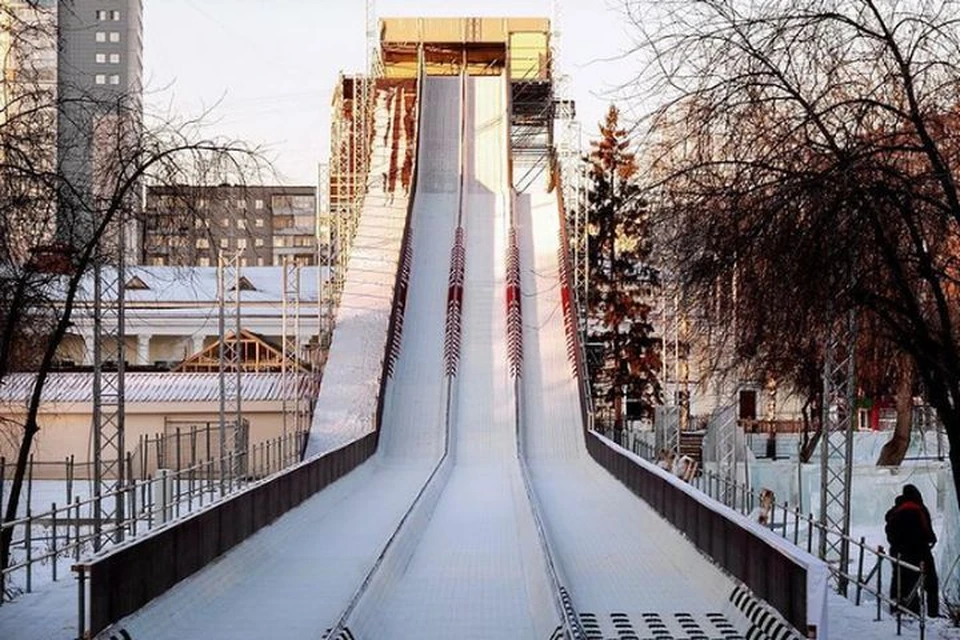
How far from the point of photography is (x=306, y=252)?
155m

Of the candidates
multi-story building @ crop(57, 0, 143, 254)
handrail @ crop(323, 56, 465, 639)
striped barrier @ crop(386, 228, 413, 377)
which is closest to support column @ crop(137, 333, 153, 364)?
striped barrier @ crop(386, 228, 413, 377)

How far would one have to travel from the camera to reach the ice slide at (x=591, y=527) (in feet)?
51.6

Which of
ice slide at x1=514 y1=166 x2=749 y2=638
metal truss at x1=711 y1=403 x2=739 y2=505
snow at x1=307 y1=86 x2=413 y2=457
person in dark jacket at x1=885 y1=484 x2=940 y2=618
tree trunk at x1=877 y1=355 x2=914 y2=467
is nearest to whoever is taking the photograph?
ice slide at x1=514 y1=166 x2=749 y2=638

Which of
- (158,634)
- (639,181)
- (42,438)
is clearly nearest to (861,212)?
(639,181)

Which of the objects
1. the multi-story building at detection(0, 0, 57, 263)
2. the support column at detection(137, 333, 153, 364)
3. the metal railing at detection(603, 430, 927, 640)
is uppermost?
the multi-story building at detection(0, 0, 57, 263)

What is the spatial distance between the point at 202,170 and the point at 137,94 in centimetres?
261

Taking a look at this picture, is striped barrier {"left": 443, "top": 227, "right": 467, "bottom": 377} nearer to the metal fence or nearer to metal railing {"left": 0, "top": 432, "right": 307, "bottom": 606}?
metal railing {"left": 0, "top": 432, "right": 307, "bottom": 606}

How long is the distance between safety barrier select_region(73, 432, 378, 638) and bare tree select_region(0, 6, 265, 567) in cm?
253

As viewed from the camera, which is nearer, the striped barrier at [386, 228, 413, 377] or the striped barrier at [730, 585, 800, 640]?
the striped barrier at [730, 585, 800, 640]

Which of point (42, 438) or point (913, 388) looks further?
point (42, 438)

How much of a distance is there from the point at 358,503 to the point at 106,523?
438 cm

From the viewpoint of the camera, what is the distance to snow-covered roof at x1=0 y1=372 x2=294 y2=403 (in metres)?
48.6

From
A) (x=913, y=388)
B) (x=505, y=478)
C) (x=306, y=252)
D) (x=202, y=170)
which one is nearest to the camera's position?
(x=202, y=170)

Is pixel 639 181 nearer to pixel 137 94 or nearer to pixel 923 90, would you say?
pixel 923 90
